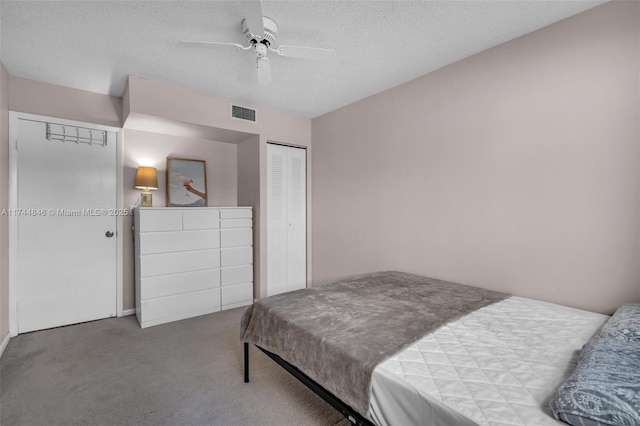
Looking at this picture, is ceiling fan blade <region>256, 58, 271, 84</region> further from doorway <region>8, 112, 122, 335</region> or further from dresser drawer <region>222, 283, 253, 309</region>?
dresser drawer <region>222, 283, 253, 309</region>

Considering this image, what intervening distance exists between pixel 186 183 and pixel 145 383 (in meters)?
2.32

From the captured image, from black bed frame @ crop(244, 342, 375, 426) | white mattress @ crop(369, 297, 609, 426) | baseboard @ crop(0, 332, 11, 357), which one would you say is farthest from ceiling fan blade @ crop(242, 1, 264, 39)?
baseboard @ crop(0, 332, 11, 357)

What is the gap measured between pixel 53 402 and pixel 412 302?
2.37m

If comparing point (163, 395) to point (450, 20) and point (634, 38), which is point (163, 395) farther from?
point (634, 38)

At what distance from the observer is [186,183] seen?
3.73 metres

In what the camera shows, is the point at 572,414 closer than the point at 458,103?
Yes

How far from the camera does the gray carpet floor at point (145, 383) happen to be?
1.75m

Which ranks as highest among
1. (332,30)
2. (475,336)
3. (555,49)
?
(332,30)

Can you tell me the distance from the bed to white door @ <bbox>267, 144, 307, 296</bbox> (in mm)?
1755

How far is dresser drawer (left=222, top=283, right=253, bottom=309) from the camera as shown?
360 centimetres

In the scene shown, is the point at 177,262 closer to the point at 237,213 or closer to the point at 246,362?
the point at 237,213

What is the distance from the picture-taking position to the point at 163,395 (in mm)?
1948

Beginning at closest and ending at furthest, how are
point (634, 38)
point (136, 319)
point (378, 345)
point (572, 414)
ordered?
point (572, 414)
point (378, 345)
point (634, 38)
point (136, 319)

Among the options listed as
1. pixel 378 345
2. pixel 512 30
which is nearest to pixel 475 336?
pixel 378 345
